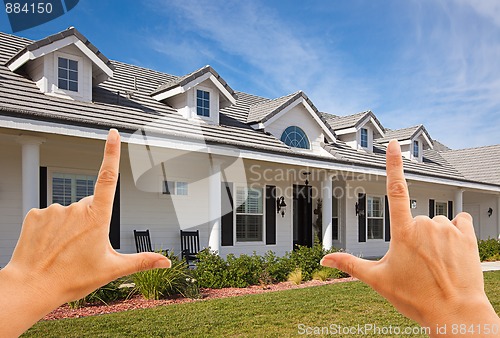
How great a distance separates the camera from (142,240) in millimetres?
10750

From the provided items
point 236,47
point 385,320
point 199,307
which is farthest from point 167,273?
point 236,47

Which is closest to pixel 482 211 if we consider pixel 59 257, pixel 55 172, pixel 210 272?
pixel 210 272

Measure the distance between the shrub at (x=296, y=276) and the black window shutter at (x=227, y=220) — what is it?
2649 mm

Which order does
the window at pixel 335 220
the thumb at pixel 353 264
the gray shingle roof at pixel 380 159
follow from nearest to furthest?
the thumb at pixel 353 264
the gray shingle roof at pixel 380 159
the window at pixel 335 220

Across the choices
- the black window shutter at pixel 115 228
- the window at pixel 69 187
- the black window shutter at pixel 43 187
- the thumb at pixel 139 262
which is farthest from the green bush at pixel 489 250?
the thumb at pixel 139 262

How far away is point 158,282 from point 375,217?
11.7 m

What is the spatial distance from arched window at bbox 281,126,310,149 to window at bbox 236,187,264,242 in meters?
1.87

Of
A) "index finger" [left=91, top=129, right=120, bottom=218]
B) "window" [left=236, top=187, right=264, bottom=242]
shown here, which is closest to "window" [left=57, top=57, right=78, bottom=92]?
"window" [left=236, top=187, right=264, bottom=242]

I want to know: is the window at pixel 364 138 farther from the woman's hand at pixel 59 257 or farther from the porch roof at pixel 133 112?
the woman's hand at pixel 59 257

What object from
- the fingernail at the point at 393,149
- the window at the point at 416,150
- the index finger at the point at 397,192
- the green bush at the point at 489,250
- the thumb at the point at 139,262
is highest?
the window at the point at 416,150

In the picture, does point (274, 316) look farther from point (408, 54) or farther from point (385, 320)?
point (408, 54)

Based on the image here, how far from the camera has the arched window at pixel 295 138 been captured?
13797 mm

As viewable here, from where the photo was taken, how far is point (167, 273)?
25.8ft

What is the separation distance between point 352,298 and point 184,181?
601 centimetres
